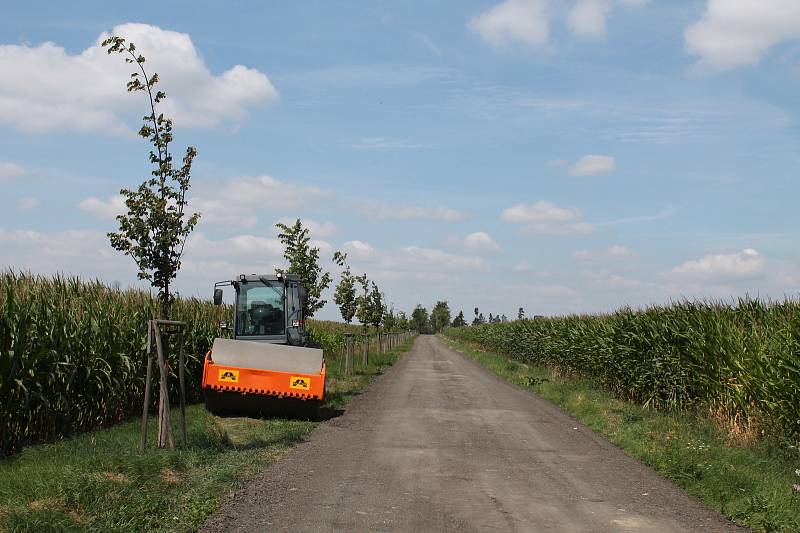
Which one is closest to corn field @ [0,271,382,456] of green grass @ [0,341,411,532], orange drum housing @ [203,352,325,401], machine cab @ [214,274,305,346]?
green grass @ [0,341,411,532]

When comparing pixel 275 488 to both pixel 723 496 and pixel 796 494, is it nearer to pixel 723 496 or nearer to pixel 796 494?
pixel 723 496

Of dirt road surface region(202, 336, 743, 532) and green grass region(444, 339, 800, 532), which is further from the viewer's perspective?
green grass region(444, 339, 800, 532)

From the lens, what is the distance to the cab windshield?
16.9 m

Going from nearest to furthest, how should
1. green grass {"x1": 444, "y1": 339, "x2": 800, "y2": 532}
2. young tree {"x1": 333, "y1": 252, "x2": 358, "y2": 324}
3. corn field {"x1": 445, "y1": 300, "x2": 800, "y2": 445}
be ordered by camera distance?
1. green grass {"x1": 444, "y1": 339, "x2": 800, "y2": 532}
2. corn field {"x1": 445, "y1": 300, "x2": 800, "y2": 445}
3. young tree {"x1": 333, "y1": 252, "x2": 358, "y2": 324}

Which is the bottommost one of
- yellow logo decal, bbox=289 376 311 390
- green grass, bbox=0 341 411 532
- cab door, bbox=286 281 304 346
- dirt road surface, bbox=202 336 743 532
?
dirt road surface, bbox=202 336 743 532

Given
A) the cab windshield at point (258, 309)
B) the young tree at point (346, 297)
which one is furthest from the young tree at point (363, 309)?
the cab windshield at point (258, 309)

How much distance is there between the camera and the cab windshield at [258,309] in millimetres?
16922

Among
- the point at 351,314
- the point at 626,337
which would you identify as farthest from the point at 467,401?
the point at 351,314

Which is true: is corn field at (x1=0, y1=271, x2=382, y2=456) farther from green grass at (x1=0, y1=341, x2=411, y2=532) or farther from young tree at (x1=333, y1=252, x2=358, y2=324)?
young tree at (x1=333, y1=252, x2=358, y2=324)

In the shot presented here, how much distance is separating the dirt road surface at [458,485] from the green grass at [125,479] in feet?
1.25

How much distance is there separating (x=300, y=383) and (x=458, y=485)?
5907mm

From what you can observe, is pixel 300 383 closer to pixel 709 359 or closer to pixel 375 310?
pixel 709 359

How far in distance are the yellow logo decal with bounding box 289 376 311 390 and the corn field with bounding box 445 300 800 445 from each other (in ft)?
26.5

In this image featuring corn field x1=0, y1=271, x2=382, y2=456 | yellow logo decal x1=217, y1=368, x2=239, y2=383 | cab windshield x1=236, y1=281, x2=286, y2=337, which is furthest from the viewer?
cab windshield x1=236, y1=281, x2=286, y2=337
